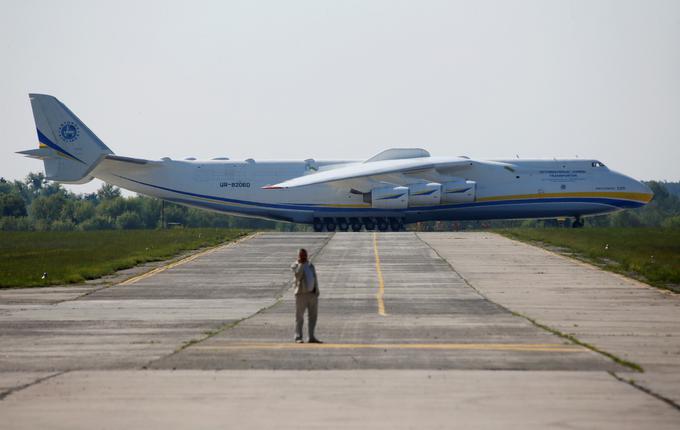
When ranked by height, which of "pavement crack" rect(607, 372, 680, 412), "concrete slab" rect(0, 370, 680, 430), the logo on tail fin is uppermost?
the logo on tail fin

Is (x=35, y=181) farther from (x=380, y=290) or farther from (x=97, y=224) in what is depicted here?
(x=380, y=290)

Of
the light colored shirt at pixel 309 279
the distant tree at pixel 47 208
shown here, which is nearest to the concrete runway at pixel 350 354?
the light colored shirt at pixel 309 279

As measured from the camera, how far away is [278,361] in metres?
16.0

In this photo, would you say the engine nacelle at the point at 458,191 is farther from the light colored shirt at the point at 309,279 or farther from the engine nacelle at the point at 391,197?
the light colored shirt at the point at 309,279

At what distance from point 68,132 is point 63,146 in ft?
2.57

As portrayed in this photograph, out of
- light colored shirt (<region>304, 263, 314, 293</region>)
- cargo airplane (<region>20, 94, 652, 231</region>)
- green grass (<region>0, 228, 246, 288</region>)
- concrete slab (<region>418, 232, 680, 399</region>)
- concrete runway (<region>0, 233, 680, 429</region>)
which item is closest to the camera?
concrete runway (<region>0, 233, 680, 429</region>)

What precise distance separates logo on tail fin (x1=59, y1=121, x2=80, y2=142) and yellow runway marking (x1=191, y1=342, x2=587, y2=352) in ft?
145

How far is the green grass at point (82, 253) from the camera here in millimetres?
33125

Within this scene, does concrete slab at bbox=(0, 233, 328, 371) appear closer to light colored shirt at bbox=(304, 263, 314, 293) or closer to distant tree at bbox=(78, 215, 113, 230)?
light colored shirt at bbox=(304, 263, 314, 293)

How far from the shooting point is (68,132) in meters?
60.2

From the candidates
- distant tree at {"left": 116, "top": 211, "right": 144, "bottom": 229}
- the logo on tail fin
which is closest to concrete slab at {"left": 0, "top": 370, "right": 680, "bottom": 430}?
the logo on tail fin

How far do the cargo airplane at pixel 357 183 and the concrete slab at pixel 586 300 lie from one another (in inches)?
613

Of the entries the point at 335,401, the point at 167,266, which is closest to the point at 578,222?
the point at 167,266

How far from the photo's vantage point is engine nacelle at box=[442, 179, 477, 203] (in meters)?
58.8
